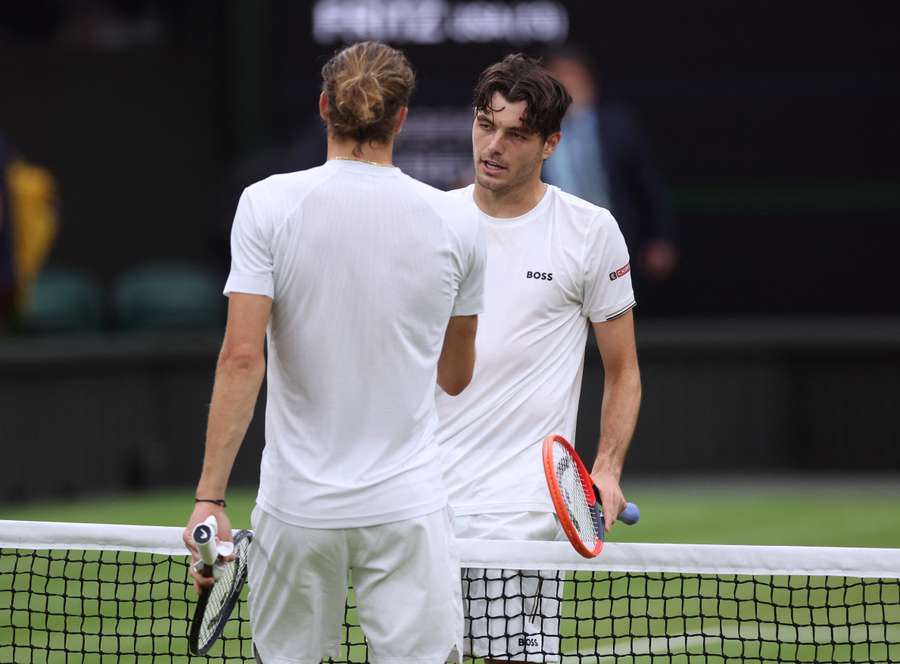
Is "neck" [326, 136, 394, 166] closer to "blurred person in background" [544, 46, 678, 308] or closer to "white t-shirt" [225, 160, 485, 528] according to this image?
"white t-shirt" [225, 160, 485, 528]

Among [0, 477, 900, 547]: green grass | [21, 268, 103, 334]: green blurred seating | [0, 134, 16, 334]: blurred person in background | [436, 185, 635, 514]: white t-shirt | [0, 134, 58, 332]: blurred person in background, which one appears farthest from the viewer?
[21, 268, 103, 334]: green blurred seating

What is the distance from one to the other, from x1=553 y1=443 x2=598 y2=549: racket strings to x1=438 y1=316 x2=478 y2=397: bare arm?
305mm

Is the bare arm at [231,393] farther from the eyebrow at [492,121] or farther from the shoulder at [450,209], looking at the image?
the eyebrow at [492,121]

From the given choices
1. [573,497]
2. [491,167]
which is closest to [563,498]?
[573,497]

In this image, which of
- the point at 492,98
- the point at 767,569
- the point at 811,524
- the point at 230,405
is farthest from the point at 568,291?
the point at 811,524

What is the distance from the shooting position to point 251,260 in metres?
3.91

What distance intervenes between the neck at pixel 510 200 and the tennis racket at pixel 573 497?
0.71 meters

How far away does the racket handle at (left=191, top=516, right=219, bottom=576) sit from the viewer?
3.89 meters

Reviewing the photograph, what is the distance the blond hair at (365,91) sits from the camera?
13.0 feet

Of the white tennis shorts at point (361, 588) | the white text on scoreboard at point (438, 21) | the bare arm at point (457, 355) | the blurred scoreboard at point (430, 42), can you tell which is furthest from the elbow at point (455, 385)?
the white text on scoreboard at point (438, 21)

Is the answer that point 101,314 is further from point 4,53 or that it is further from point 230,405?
point 230,405

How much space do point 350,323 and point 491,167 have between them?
1.06 meters

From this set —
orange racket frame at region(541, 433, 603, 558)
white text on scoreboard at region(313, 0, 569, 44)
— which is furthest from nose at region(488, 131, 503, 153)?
white text on scoreboard at region(313, 0, 569, 44)

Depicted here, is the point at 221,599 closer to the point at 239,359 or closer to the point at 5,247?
the point at 239,359
